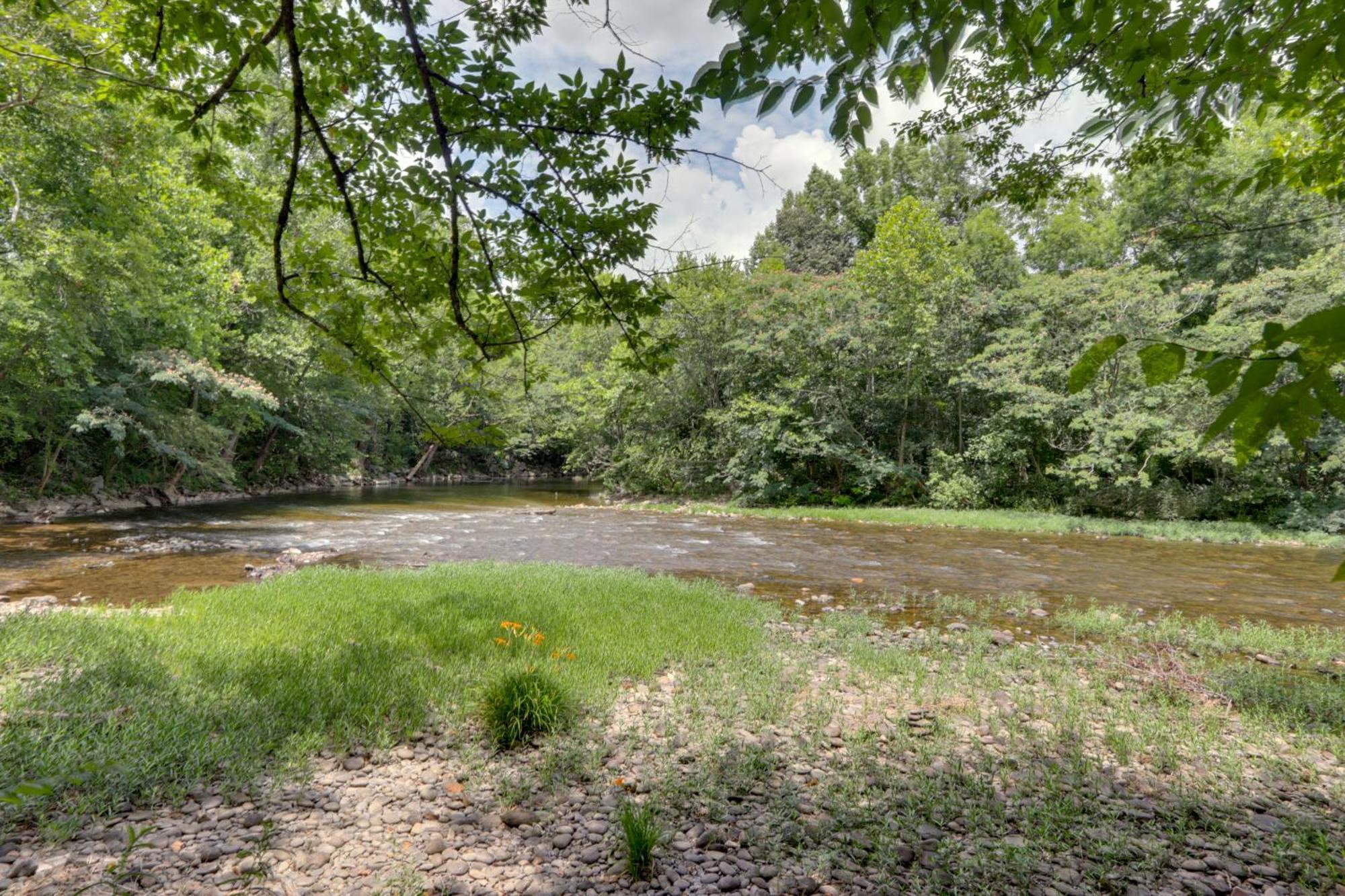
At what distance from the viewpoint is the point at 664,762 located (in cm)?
388

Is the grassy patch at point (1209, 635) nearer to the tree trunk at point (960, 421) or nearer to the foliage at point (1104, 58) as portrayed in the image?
the foliage at point (1104, 58)

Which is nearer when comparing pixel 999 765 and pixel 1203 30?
pixel 1203 30

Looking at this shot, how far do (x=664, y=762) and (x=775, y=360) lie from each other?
21.7m

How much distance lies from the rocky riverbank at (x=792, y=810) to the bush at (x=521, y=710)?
0.49ft

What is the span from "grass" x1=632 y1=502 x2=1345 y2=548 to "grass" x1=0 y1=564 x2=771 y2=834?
1278cm

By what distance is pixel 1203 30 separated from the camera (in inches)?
106

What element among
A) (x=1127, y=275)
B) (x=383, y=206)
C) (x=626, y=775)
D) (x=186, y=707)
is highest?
(x=1127, y=275)

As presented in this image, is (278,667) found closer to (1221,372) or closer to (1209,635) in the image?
(1221,372)

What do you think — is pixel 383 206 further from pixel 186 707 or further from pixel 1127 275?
pixel 1127 275

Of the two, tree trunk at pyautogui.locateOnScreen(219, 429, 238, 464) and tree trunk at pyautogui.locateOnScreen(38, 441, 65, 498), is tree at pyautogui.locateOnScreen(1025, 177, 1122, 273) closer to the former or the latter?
tree trunk at pyautogui.locateOnScreen(219, 429, 238, 464)

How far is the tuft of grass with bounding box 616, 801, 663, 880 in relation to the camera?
9.11 feet

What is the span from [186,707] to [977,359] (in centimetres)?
2201

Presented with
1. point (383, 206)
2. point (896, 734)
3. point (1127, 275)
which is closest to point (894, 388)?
point (1127, 275)

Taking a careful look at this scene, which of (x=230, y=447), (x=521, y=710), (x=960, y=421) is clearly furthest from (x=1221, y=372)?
(x=230, y=447)
